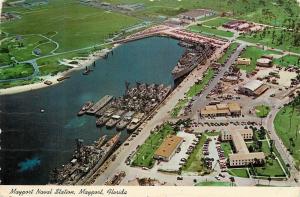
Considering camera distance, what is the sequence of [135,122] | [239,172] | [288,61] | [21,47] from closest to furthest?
[239,172] < [135,122] < [288,61] < [21,47]

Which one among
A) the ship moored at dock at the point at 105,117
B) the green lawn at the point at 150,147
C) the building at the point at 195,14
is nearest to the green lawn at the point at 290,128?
the green lawn at the point at 150,147

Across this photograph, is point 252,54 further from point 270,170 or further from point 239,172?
point 239,172

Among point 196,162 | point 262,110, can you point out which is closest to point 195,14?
point 262,110

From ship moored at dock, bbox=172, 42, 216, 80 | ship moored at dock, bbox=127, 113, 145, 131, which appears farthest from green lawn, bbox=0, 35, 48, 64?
ship moored at dock, bbox=127, 113, 145, 131

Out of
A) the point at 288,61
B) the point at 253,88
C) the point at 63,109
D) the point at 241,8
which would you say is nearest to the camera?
the point at 63,109

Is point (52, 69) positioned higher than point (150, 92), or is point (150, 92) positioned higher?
point (52, 69)

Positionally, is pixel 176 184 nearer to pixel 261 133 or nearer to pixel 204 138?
pixel 204 138

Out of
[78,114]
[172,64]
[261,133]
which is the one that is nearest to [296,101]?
[261,133]
